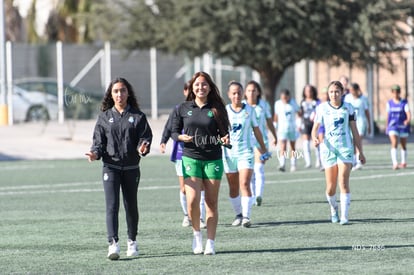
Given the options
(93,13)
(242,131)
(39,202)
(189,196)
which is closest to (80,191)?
(39,202)

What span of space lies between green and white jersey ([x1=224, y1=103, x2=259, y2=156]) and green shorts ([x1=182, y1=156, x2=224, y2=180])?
297 centimetres

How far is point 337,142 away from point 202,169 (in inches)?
132

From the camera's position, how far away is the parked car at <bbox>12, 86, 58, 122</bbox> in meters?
38.4

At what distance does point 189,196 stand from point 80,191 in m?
9.34

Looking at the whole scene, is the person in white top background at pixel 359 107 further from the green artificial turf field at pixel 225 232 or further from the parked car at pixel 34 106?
the parked car at pixel 34 106

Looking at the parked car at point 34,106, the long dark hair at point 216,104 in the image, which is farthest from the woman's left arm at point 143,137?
the parked car at point 34,106

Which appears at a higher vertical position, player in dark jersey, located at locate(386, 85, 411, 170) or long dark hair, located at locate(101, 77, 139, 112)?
long dark hair, located at locate(101, 77, 139, 112)

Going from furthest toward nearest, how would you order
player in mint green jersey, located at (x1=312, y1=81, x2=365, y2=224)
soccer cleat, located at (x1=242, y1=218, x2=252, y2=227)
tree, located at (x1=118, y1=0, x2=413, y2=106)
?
tree, located at (x1=118, y1=0, x2=413, y2=106) < player in mint green jersey, located at (x1=312, y1=81, x2=365, y2=224) < soccer cleat, located at (x1=242, y1=218, x2=252, y2=227)

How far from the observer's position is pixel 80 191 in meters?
21.0

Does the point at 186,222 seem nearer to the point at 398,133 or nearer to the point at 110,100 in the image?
the point at 110,100

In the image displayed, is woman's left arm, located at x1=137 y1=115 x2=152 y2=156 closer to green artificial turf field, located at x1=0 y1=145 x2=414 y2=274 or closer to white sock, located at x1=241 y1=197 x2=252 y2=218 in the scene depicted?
green artificial turf field, located at x1=0 y1=145 x2=414 y2=274

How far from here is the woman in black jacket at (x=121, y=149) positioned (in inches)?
462

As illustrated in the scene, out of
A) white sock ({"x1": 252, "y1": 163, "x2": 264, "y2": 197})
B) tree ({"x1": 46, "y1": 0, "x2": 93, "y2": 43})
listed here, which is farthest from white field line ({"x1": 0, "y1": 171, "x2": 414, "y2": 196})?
tree ({"x1": 46, "y1": 0, "x2": 93, "y2": 43})

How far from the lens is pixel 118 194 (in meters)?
11.8
